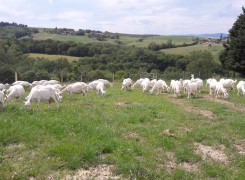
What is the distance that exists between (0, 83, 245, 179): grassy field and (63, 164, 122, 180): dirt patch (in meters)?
0.03

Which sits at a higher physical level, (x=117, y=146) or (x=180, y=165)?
(x=117, y=146)

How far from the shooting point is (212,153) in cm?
1183

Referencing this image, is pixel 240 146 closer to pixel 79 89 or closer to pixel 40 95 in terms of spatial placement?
pixel 40 95

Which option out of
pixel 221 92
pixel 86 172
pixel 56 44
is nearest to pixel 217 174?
pixel 86 172

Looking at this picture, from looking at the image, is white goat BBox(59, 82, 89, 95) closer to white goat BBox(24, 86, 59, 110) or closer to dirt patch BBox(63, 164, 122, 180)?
white goat BBox(24, 86, 59, 110)

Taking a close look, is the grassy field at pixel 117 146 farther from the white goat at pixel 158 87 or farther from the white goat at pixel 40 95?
the white goat at pixel 158 87

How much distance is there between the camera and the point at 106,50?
3661 inches

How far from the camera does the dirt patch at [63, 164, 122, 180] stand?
903cm

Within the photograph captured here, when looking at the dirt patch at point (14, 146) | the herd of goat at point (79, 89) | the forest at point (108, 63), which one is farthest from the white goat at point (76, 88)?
the forest at point (108, 63)

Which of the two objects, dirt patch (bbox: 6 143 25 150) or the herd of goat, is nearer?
dirt patch (bbox: 6 143 25 150)

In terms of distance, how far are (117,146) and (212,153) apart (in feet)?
11.6

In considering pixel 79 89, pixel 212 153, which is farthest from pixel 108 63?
pixel 212 153

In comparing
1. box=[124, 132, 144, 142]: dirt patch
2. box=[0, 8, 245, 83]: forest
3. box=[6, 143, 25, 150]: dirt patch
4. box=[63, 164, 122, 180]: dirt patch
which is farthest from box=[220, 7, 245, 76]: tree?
box=[6, 143, 25, 150]: dirt patch

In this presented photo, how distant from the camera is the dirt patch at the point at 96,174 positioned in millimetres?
9032
